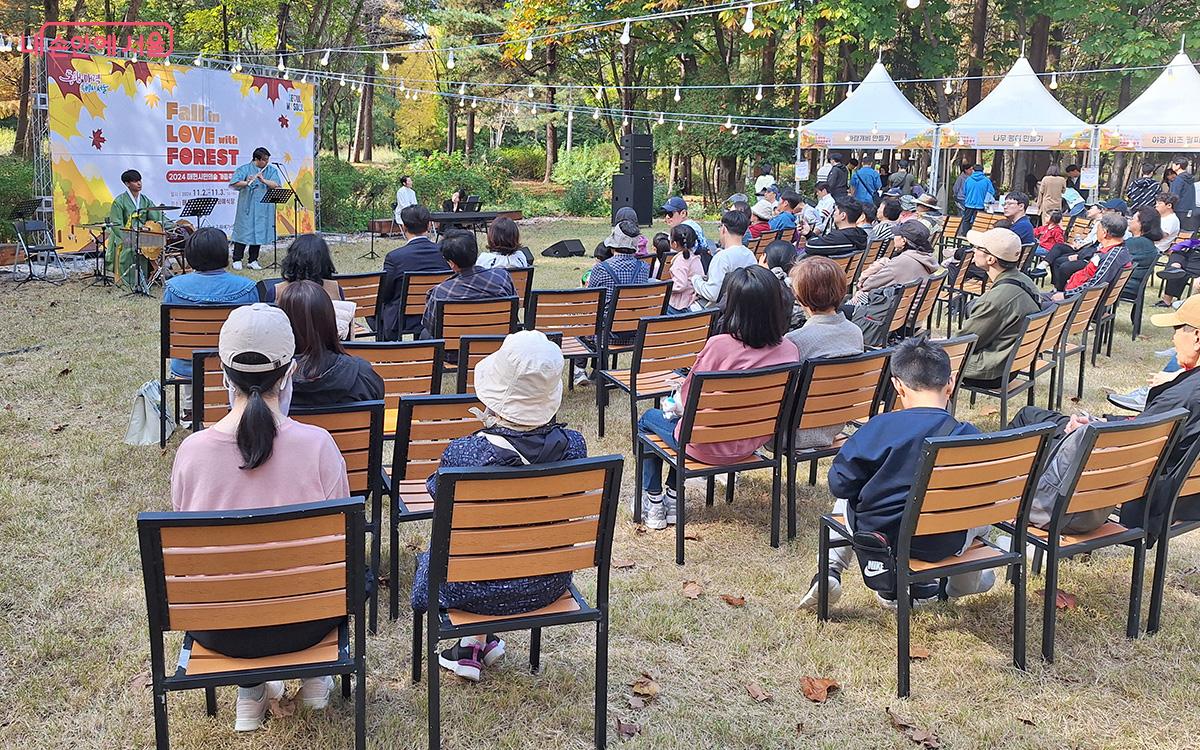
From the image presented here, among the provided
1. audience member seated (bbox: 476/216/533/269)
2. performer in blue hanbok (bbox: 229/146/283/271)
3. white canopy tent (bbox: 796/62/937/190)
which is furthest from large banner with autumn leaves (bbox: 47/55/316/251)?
white canopy tent (bbox: 796/62/937/190)

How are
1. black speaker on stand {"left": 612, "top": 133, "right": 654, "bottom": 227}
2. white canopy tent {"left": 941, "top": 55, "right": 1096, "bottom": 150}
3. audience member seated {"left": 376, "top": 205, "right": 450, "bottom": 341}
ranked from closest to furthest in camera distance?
audience member seated {"left": 376, "top": 205, "right": 450, "bottom": 341}
white canopy tent {"left": 941, "top": 55, "right": 1096, "bottom": 150}
black speaker on stand {"left": 612, "top": 133, "right": 654, "bottom": 227}

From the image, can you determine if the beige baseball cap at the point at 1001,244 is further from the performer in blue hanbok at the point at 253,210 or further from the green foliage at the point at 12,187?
the green foliage at the point at 12,187

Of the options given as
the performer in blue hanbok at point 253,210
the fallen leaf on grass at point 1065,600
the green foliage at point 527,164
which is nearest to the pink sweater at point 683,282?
the fallen leaf on grass at point 1065,600

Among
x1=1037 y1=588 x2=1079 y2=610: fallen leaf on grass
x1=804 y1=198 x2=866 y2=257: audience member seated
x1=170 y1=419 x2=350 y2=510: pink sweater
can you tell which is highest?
x1=804 y1=198 x2=866 y2=257: audience member seated

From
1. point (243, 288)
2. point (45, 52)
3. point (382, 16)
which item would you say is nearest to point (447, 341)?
point (243, 288)

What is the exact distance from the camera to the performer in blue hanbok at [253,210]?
42.7ft

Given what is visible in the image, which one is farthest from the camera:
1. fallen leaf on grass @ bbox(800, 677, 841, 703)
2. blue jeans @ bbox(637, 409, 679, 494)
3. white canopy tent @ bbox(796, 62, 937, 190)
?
white canopy tent @ bbox(796, 62, 937, 190)

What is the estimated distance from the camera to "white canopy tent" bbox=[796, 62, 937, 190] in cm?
1720

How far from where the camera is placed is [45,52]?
11914 millimetres

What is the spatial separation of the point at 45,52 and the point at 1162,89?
51.0 feet

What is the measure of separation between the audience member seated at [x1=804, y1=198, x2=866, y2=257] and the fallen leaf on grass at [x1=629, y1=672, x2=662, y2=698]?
20.7ft

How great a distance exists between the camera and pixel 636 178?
66.2ft

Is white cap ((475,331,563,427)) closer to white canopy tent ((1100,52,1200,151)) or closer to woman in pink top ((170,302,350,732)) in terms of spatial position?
woman in pink top ((170,302,350,732))

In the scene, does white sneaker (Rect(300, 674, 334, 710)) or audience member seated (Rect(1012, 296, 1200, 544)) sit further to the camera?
audience member seated (Rect(1012, 296, 1200, 544))
